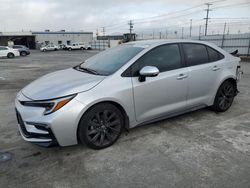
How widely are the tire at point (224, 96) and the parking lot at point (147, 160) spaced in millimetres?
510

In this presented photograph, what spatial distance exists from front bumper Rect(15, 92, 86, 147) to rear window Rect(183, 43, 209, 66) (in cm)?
213

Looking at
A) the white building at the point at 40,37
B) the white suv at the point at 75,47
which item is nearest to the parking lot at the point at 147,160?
the white suv at the point at 75,47

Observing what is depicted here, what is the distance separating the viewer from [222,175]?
250 cm

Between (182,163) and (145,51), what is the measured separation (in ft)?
5.73

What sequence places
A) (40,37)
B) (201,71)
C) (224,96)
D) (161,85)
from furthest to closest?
(40,37)
(224,96)
(201,71)
(161,85)

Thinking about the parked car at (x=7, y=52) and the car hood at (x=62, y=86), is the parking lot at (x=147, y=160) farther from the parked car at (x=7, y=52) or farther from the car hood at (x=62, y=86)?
the parked car at (x=7, y=52)

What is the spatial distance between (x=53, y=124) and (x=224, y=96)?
3.49m

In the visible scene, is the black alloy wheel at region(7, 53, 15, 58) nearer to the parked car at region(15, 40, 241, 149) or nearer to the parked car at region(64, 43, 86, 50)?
the parked car at region(64, 43, 86, 50)

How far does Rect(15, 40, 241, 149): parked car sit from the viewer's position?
2.72 metres

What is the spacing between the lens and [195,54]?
12.9ft

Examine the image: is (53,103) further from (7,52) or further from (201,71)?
(7,52)

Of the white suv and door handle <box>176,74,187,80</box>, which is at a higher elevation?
door handle <box>176,74,187,80</box>

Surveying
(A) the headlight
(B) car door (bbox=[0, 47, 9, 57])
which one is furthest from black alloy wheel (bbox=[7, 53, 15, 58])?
(A) the headlight

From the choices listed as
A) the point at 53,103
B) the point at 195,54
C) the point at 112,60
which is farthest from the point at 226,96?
the point at 53,103
